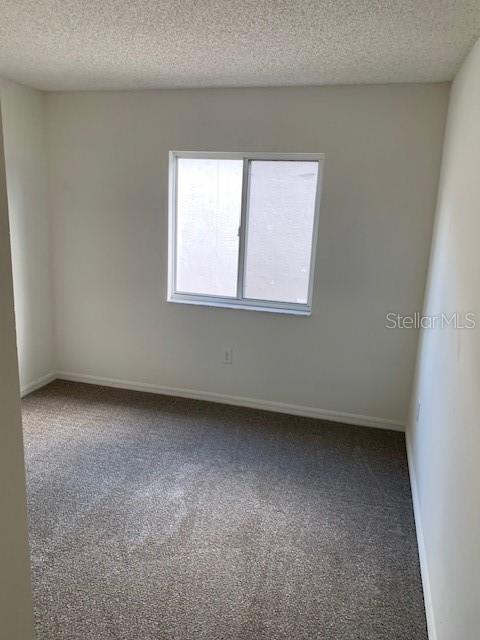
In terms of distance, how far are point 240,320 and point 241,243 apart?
637mm

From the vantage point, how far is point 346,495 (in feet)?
8.66

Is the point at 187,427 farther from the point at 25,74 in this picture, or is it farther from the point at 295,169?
the point at 25,74

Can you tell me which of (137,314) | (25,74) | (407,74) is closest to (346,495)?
(137,314)

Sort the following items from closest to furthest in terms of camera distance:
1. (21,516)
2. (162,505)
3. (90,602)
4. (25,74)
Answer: (21,516)
(90,602)
(162,505)
(25,74)

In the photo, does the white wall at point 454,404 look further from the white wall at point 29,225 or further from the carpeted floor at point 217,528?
the white wall at point 29,225

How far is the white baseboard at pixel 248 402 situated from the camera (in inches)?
138

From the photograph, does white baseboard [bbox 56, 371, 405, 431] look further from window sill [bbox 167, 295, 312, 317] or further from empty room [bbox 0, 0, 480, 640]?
window sill [bbox 167, 295, 312, 317]

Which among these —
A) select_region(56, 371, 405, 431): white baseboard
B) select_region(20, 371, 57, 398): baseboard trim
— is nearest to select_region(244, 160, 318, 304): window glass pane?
select_region(56, 371, 405, 431): white baseboard

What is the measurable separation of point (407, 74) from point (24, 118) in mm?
2913

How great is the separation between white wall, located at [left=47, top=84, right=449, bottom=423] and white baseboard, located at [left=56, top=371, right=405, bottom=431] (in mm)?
50

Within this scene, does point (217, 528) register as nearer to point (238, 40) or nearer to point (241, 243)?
point (241, 243)

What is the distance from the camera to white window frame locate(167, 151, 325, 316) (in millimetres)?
3346

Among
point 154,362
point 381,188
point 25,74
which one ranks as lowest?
point 154,362

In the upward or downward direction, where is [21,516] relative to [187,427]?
upward
